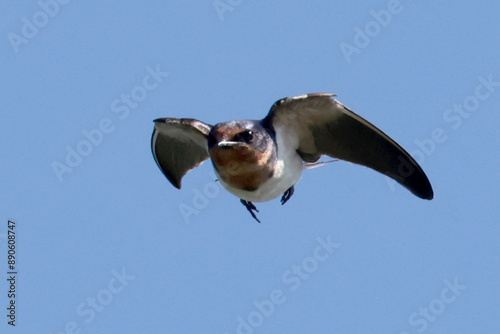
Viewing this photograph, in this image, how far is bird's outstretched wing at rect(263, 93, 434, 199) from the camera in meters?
Answer: 8.72

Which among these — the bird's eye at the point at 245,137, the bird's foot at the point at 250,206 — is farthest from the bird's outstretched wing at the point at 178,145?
the bird's eye at the point at 245,137

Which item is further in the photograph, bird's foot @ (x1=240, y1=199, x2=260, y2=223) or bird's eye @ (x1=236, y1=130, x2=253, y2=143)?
bird's foot @ (x1=240, y1=199, x2=260, y2=223)

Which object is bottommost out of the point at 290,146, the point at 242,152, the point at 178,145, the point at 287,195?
the point at 287,195

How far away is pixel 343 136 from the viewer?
29.5 ft

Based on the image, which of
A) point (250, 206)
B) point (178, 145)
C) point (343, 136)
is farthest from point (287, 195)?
point (178, 145)

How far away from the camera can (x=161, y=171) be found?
10305mm

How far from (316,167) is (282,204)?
1.55 ft

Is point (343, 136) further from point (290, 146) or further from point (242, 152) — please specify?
point (242, 152)

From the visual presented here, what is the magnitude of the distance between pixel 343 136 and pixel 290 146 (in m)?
0.48

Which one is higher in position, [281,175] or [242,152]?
[242,152]

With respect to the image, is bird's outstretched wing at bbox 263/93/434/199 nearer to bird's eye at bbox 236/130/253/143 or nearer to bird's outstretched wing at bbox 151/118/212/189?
bird's eye at bbox 236/130/253/143

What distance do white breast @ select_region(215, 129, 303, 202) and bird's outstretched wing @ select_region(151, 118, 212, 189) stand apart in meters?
0.73

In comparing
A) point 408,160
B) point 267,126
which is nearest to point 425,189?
point 408,160

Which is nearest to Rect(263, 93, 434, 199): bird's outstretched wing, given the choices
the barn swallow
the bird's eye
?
the barn swallow
